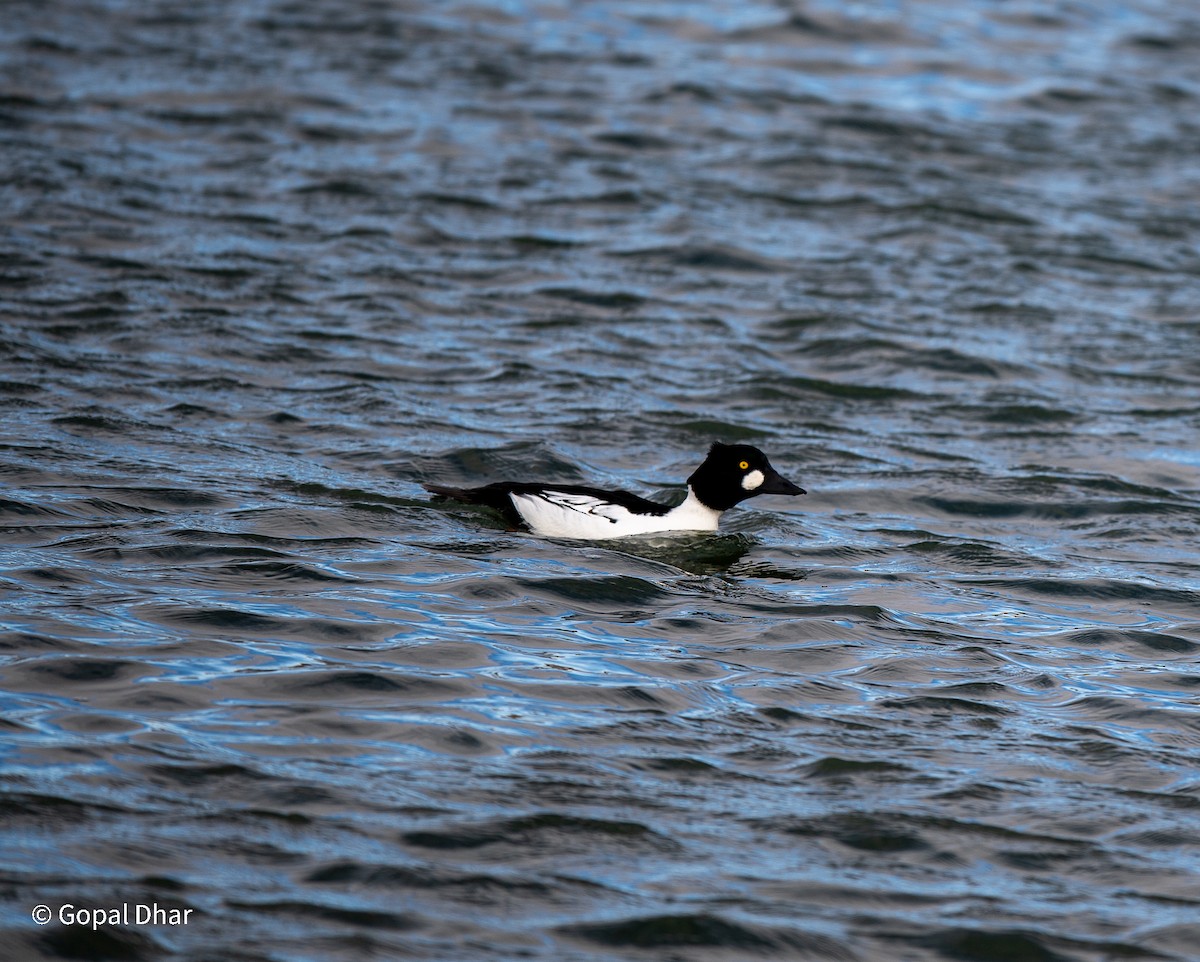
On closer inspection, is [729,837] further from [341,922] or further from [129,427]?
[129,427]

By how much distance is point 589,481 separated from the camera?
10953 mm

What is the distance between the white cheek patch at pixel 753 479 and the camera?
9906 mm

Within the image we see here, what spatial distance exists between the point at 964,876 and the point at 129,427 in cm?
683

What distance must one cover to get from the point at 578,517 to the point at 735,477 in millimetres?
1067

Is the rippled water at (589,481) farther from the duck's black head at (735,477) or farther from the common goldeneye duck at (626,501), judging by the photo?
the duck's black head at (735,477)

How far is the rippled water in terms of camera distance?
5777mm

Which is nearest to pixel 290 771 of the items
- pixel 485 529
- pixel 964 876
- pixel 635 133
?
pixel 964 876

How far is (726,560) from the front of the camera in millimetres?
9750
